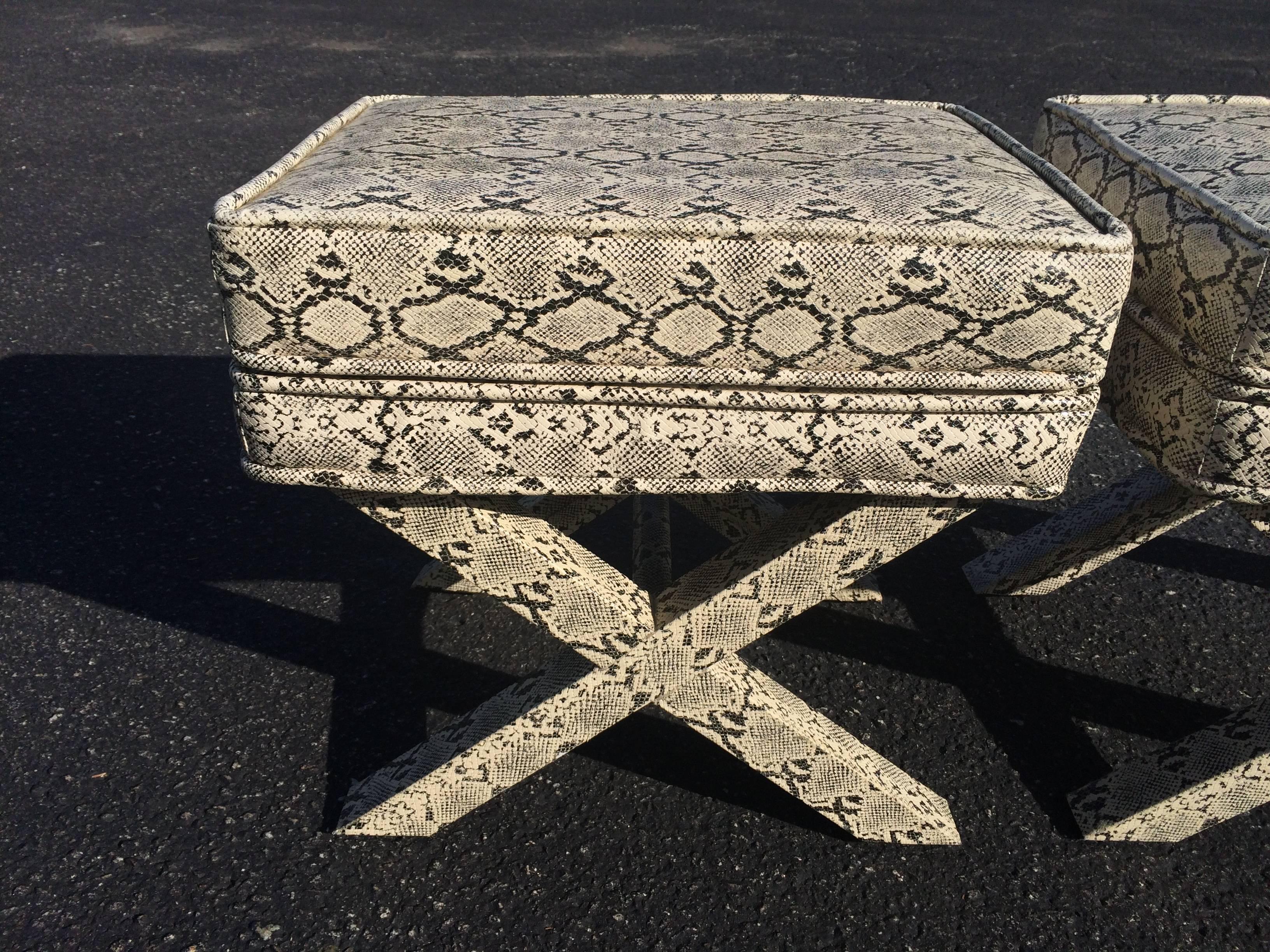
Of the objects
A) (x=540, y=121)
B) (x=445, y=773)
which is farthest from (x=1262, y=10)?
(x=445, y=773)

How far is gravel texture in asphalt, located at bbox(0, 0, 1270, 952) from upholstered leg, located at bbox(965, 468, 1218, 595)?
Answer: 0.04 metres

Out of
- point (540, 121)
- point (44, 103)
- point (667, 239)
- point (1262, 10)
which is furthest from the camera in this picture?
point (1262, 10)

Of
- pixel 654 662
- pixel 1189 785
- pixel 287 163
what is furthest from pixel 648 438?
pixel 1189 785

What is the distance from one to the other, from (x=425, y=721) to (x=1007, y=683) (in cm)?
86

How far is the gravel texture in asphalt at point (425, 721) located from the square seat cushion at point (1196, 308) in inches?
20.7

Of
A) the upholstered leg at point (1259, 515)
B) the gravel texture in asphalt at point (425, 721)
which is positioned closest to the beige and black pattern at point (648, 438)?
the upholstered leg at point (1259, 515)

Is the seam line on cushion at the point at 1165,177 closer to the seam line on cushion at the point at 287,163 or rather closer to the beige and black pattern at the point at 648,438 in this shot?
the beige and black pattern at the point at 648,438

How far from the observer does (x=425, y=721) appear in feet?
5.22

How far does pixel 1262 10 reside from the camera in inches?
255

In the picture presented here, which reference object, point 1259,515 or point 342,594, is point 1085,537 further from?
point 342,594

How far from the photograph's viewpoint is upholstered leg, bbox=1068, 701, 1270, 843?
4.48ft

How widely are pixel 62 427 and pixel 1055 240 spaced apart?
1.99 m

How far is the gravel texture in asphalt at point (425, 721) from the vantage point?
1300 millimetres

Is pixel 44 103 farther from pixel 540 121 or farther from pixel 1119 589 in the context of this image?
pixel 1119 589
